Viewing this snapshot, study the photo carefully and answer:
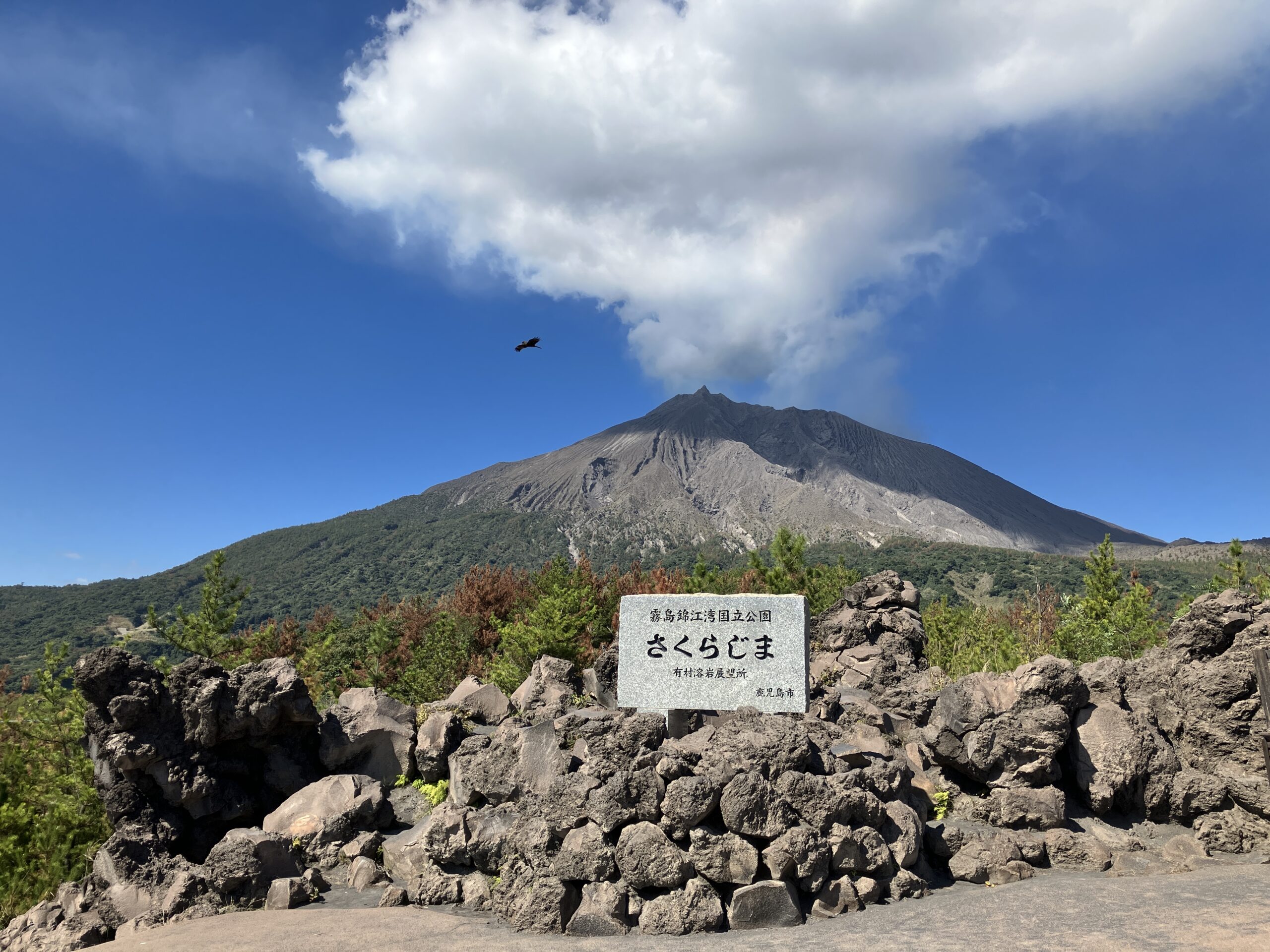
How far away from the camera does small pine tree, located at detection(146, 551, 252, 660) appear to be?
14938mm

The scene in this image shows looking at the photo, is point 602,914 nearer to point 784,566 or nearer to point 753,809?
point 753,809

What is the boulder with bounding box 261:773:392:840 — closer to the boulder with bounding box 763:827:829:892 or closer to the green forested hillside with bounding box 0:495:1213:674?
the boulder with bounding box 763:827:829:892

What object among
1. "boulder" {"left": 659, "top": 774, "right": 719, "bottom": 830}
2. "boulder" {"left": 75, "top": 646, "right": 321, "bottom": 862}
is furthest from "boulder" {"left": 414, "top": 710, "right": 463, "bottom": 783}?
"boulder" {"left": 659, "top": 774, "right": 719, "bottom": 830}

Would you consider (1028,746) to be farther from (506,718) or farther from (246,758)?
(246,758)

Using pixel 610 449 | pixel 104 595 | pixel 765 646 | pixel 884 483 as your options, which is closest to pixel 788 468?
pixel 884 483

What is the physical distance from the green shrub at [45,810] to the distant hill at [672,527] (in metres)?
54.6

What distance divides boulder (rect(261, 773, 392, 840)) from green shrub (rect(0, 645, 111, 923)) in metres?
2.51

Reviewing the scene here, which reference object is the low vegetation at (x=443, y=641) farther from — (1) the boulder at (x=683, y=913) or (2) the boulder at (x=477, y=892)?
(1) the boulder at (x=683, y=913)

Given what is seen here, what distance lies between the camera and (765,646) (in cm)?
1016

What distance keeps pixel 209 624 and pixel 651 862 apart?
1255 centimetres

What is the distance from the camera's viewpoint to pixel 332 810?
28.0 ft

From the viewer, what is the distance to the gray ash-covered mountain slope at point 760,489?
129m

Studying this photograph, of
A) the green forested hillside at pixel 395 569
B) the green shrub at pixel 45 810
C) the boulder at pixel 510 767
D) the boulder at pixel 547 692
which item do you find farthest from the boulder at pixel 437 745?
the green forested hillside at pixel 395 569

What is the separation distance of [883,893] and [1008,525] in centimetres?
16701
